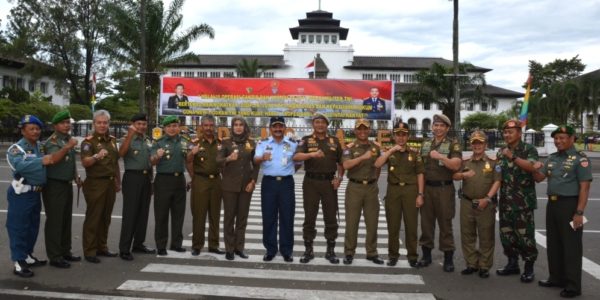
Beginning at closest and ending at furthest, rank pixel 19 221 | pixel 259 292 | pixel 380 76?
pixel 259 292 < pixel 19 221 < pixel 380 76

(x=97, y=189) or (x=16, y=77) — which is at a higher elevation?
(x=16, y=77)

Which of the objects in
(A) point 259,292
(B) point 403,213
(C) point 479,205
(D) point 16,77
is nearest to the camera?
(A) point 259,292

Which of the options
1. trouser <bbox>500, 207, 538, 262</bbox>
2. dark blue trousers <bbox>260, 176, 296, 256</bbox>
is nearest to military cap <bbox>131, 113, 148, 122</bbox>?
dark blue trousers <bbox>260, 176, 296, 256</bbox>

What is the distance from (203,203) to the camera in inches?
257

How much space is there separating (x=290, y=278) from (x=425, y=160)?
7.08 ft

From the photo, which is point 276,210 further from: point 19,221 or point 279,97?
point 279,97

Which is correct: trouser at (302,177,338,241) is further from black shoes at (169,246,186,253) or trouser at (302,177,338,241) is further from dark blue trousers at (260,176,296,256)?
black shoes at (169,246,186,253)

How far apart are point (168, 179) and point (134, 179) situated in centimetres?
42

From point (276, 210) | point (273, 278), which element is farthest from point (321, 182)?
point (273, 278)

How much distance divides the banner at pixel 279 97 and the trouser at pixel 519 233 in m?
18.6

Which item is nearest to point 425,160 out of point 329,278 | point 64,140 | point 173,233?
point 329,278

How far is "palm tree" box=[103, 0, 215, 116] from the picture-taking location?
27.6 metres

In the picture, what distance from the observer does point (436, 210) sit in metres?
6.10

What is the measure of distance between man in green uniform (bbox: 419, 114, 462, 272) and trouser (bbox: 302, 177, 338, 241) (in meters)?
1.10
